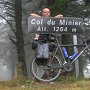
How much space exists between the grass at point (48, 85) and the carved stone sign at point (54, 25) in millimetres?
1238

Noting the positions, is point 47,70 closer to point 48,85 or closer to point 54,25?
point 48,85

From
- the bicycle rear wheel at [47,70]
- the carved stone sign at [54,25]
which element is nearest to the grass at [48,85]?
the bicycle rear wheel at [47,70]

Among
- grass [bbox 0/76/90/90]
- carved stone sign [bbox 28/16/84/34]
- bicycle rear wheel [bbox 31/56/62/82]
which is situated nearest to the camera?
grass [bbox 0/76/90/90]

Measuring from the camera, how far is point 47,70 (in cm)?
1191

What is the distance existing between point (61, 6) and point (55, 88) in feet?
22.5

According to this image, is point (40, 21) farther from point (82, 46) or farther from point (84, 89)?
point (84, 89)

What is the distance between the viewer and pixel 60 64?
11883 mm

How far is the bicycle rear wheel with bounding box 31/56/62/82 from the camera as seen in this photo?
38.8 feet

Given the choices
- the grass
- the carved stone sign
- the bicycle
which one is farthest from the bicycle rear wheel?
the carved stone sign

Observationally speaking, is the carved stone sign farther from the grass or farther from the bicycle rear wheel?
the grass

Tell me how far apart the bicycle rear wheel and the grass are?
0.48 feet

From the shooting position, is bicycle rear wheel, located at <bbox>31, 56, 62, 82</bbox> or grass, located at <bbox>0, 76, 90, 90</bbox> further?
bicycle rear wheel, located at <bbox>31, 56, 62, 82</bbox>

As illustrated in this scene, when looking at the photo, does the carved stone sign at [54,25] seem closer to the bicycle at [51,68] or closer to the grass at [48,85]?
the bicycle at [51,68]

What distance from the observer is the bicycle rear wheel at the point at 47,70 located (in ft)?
38.8
